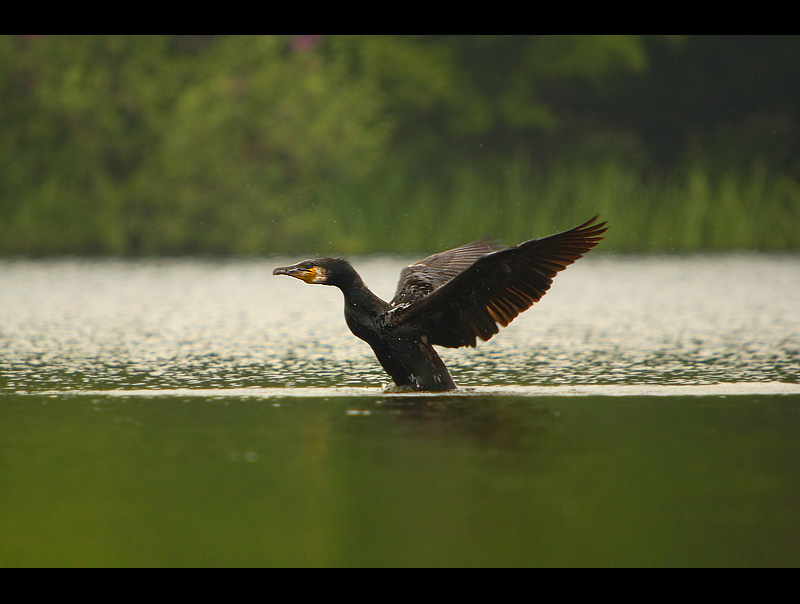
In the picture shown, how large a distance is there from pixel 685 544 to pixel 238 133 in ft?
61.0

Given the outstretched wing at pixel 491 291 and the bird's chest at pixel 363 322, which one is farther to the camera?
the bird's chest at pixel 363 322

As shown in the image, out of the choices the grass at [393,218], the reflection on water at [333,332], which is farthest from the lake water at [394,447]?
the grass at [393,218]

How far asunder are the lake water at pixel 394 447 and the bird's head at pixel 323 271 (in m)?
0.60

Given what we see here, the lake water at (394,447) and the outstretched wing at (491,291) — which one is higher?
the outstretched wing at (491,291)

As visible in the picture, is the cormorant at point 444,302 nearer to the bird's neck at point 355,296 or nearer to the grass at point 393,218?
the bird's neck at point 355,296

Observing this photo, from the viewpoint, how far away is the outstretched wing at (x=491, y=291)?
563 cm

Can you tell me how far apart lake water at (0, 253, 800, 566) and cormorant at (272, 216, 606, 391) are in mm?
208

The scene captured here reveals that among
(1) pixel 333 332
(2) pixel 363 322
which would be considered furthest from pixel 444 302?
(1) pixel 333 332

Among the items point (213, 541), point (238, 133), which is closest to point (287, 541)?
point (213, 541)

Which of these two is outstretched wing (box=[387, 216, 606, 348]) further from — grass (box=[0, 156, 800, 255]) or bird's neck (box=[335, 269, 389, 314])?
grass (box=[0, 156, 800, 255])

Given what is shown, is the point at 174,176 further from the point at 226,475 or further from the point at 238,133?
the point at 226,475

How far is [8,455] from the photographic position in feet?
16.0

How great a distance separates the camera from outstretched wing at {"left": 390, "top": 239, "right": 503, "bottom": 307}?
6.25m

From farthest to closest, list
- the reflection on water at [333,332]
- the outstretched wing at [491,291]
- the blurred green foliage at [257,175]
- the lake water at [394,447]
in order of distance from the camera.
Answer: the blurred green foliage at [257,175] < the reflection on water at [333,332] < the outstretched wing at [491,291] < the lake water at [394,447]
